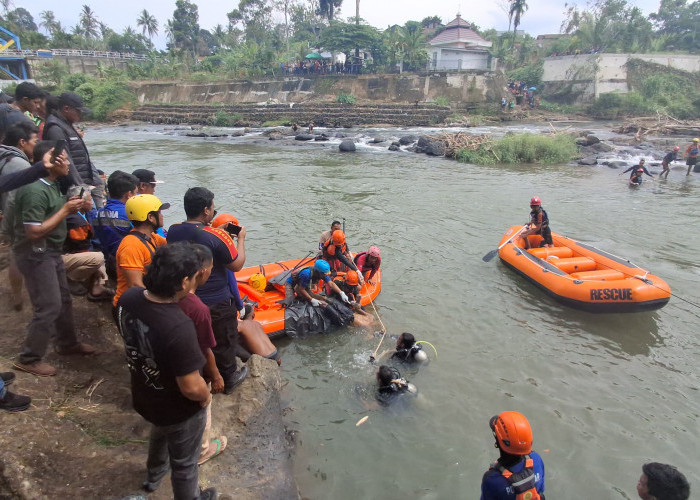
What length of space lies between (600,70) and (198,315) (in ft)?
151

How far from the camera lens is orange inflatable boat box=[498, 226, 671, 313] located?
22.4 ft

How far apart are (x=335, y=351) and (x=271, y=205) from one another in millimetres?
8626

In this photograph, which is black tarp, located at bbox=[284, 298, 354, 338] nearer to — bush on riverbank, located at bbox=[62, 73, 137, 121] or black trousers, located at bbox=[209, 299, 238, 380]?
black trousers, located at bbox=[209, 299, 238, 380]

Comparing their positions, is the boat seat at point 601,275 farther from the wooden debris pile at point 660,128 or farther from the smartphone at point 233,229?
the wooden debris pile at point 660,128

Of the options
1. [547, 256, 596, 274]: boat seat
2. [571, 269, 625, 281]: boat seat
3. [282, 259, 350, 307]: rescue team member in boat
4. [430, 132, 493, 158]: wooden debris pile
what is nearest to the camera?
[282, 259, 350, 307]: rescue team member in boat

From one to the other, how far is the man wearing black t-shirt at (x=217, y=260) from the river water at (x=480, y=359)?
1460 millimetres

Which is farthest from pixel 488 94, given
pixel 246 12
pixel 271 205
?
pixel 246 12

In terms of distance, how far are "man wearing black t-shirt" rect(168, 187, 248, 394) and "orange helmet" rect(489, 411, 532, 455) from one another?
7.57 feet

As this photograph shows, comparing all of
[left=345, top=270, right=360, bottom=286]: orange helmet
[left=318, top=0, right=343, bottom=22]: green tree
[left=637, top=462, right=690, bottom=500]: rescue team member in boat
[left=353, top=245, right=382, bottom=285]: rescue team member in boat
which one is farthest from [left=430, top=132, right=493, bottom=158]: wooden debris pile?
[left=318, top=0, right=343, bottom=22]: green tree

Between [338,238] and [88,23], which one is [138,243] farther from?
A: [88,23]

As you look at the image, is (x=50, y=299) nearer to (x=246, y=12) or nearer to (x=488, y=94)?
(x=488, y=94)

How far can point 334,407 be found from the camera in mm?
5023

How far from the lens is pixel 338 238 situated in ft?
22.2

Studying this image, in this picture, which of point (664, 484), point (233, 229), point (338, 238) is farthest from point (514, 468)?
point (338, 238)
